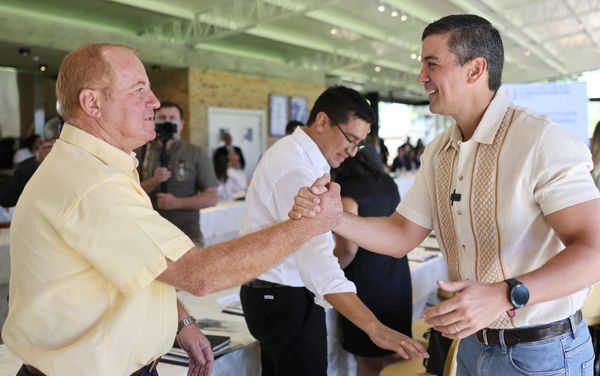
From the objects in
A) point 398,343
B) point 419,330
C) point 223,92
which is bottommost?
point 419,330

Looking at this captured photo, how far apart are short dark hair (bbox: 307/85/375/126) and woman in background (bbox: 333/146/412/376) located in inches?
21.0

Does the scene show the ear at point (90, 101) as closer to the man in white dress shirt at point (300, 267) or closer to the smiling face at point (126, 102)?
the smiling face at point (126, 102)

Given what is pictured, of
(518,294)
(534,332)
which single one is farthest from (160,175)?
(518,294)

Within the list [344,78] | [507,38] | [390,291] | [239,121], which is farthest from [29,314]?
[344,78]

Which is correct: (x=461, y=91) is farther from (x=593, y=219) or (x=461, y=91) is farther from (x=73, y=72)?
(x=73, y=72)

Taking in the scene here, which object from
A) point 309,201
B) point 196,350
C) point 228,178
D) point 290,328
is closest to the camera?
point 309,201

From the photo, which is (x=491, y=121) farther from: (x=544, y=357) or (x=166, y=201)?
(x=166, y=201)

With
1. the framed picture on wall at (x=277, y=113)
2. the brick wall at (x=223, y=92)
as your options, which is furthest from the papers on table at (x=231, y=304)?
the framed picture on wall at (x=277, y=113)

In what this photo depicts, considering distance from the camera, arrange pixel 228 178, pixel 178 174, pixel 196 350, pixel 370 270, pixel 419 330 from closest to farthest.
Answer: pixel 196 350
pixel 370 270
pixel 419 330
pixel 178 174
pixel 228 178

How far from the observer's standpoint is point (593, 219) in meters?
1.16

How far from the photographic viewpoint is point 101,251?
103 cm

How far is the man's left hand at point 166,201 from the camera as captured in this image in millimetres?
3450

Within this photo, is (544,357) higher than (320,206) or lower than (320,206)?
lower

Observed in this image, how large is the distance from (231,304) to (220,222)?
3.10m
